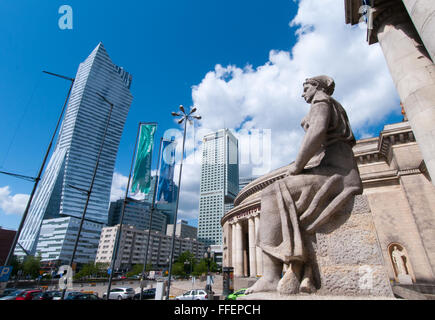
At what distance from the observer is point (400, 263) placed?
18.0m

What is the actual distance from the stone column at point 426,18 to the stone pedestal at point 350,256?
17.3ft

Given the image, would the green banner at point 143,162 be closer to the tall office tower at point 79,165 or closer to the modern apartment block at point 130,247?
the modern apartment block at point 130,247

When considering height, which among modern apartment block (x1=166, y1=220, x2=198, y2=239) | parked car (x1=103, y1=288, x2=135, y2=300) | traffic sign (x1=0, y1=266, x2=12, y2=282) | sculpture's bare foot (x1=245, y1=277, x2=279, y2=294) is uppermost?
modern apartment block (x1=166, y1=220, x2=198, y2=239)

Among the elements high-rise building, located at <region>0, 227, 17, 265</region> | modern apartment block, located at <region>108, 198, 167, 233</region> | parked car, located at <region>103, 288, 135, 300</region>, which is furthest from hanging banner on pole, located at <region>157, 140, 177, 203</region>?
modern apartment block, located at <region>108, 198, 167, 233</region>

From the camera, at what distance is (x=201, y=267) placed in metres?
71.4

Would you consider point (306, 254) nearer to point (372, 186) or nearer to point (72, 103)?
point (372, 186)

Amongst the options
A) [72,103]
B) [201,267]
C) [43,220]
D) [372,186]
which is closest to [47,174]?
[43,220]

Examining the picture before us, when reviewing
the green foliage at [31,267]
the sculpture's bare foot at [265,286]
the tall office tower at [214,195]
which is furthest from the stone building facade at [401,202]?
the green foliage at [31,267]

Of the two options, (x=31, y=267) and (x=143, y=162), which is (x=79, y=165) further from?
(x=143, y=162)

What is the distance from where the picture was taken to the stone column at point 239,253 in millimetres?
32812

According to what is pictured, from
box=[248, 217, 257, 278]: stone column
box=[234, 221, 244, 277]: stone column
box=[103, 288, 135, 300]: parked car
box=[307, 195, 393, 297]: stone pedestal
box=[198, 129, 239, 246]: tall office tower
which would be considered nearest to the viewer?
box=[307, 195, 393, 297]: stone pedestal

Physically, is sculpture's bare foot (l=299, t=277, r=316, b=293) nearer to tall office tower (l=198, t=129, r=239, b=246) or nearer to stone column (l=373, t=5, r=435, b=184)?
stone column (l=373, t=5, r=435, b=184)

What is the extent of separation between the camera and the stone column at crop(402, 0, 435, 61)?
550 cm

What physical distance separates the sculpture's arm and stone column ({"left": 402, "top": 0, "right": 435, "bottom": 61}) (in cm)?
436
